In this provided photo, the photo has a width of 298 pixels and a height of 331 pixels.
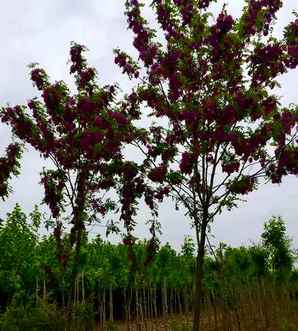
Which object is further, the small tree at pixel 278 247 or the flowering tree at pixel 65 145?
the small tree at pixel 278 247

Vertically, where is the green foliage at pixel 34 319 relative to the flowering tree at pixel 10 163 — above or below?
below

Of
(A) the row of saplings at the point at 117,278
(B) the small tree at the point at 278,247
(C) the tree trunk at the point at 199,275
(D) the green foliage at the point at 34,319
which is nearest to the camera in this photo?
(C) the tree trunk at the point at 199,275

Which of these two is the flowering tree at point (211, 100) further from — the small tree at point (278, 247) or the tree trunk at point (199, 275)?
the small tree at point (278, 247)

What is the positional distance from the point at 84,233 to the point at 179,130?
324 cm

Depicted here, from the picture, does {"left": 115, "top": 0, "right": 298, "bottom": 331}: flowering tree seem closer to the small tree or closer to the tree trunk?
the tree trunk

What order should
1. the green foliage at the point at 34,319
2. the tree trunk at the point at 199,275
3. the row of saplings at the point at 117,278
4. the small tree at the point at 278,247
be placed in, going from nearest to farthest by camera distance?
the tree trunk at the point at 199,275 → the green foliage at the point at 34,319 → the row of saplings at the point at 117,278 → the small tree at the point at 278,247

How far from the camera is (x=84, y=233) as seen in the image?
1194cm

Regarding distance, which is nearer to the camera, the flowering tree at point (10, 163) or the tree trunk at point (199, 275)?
the tree trunk at point (199, 275)

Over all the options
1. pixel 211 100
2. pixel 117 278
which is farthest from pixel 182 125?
pixel 117 278

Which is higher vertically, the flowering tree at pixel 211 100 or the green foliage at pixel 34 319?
the flowering tree at pixel 211 100

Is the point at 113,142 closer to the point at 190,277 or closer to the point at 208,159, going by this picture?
the point at 208,159

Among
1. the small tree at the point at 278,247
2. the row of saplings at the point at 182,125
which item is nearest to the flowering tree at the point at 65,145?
the row of saplings at the point at 182,125

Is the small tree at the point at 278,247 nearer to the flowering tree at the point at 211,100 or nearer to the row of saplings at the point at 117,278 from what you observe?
the row of saplings at the point at 117,278

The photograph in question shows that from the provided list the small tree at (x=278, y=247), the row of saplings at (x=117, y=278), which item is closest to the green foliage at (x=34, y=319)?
the row of saplings at (x=117, y=278)
